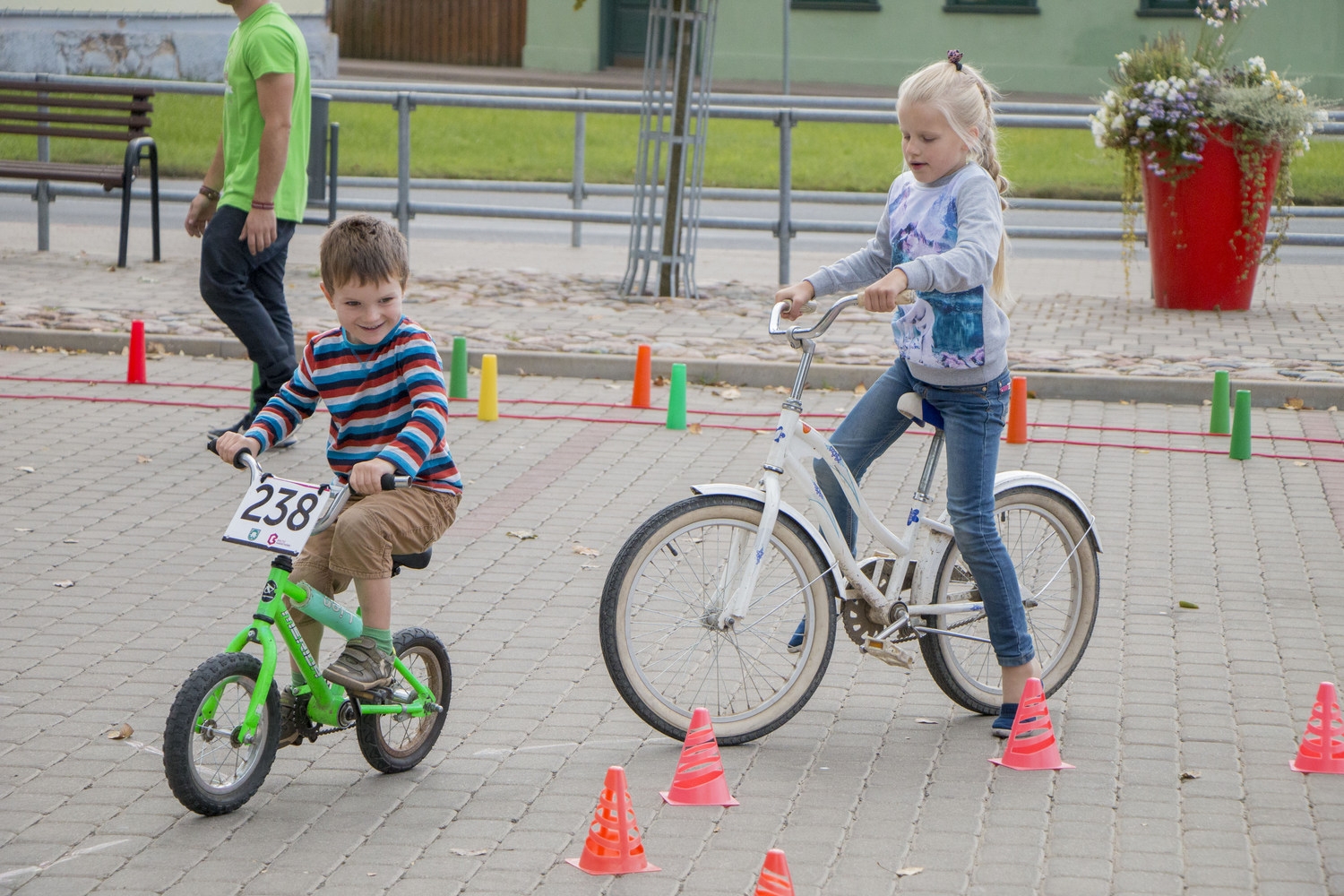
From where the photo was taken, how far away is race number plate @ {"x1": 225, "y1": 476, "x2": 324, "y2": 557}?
3.98m

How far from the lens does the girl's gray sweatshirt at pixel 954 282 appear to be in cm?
445

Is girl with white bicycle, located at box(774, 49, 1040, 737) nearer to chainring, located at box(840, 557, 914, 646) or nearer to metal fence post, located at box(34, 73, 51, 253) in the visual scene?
chainring, located at box(840, 557, 914, 646)

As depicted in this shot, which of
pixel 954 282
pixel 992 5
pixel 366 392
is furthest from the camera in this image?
pixel 992 5

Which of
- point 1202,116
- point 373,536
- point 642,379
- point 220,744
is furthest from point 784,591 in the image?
point 1202,116

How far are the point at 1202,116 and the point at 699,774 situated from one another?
8.86m

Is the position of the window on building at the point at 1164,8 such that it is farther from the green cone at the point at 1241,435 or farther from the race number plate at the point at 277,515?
the race number plate at the point at 277,515

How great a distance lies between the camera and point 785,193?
12.9 meters

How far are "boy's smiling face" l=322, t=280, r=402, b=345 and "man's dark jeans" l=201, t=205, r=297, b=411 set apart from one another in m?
3.64

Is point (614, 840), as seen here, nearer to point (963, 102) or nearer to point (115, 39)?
point (963, 102)

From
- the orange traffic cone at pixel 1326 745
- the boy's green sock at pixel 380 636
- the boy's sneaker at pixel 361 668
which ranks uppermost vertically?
the boy's green sock at pixel 380 636

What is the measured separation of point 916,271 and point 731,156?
18980 mm

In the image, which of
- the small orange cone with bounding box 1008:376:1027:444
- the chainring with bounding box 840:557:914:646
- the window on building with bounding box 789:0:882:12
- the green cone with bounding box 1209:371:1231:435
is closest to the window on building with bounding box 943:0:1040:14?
the window on building with bounding box 789:0:882:12

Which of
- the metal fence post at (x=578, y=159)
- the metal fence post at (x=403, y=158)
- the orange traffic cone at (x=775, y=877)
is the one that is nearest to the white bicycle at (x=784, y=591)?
the orange traffic cone at (x=775, y=877)

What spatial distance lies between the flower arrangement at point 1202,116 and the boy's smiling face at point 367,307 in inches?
344
